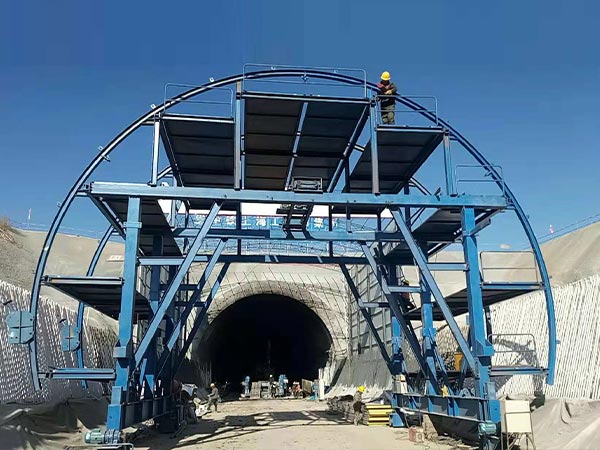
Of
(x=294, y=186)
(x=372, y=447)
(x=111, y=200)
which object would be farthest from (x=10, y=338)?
(x=372, y=447)

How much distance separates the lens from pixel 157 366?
14.5 meters

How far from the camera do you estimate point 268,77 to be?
14.1 m

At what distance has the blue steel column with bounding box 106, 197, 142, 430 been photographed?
37.1 feet

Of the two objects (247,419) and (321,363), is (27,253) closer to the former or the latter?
(321,363)

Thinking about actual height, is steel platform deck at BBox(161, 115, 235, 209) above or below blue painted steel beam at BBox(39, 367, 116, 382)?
above

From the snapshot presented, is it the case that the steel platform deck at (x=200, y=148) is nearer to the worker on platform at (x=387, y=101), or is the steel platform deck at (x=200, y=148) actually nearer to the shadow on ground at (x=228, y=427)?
the worker on platform at (x=387, y=101)

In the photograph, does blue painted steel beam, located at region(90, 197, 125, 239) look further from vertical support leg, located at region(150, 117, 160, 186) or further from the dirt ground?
the dirt ground

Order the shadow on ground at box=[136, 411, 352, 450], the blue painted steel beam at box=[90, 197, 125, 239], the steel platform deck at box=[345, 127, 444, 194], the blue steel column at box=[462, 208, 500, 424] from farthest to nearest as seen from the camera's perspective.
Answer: the steel platform deck at box=[345, 127, 444, 194], the shadow on ground at box=[136, 411, 352, 450], the blue painted steel beam at box=[90, 197, 125, 239], the blue steel column at box=[462, 208, 500, 424]

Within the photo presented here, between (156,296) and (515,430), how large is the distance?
9.73m

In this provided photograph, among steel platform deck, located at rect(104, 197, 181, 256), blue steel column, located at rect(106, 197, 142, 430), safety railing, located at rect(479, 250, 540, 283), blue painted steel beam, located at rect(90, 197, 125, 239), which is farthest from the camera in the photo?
safety railing, located at rect(479, 250, 540, 283)

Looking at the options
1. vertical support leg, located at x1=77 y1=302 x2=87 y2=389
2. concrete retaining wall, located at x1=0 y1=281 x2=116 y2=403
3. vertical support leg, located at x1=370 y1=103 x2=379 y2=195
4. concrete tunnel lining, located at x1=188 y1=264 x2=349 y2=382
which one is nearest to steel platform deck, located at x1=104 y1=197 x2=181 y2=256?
vertical support leg, located at x1=77 y1=302 x2=87 y2=389

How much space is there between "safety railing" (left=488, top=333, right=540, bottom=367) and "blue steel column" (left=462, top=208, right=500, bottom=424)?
198 centimetres

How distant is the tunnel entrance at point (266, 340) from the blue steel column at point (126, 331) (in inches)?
898

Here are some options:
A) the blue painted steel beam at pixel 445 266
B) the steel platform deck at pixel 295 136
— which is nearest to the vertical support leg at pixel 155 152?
the steel platform deck at pixel 295 136
